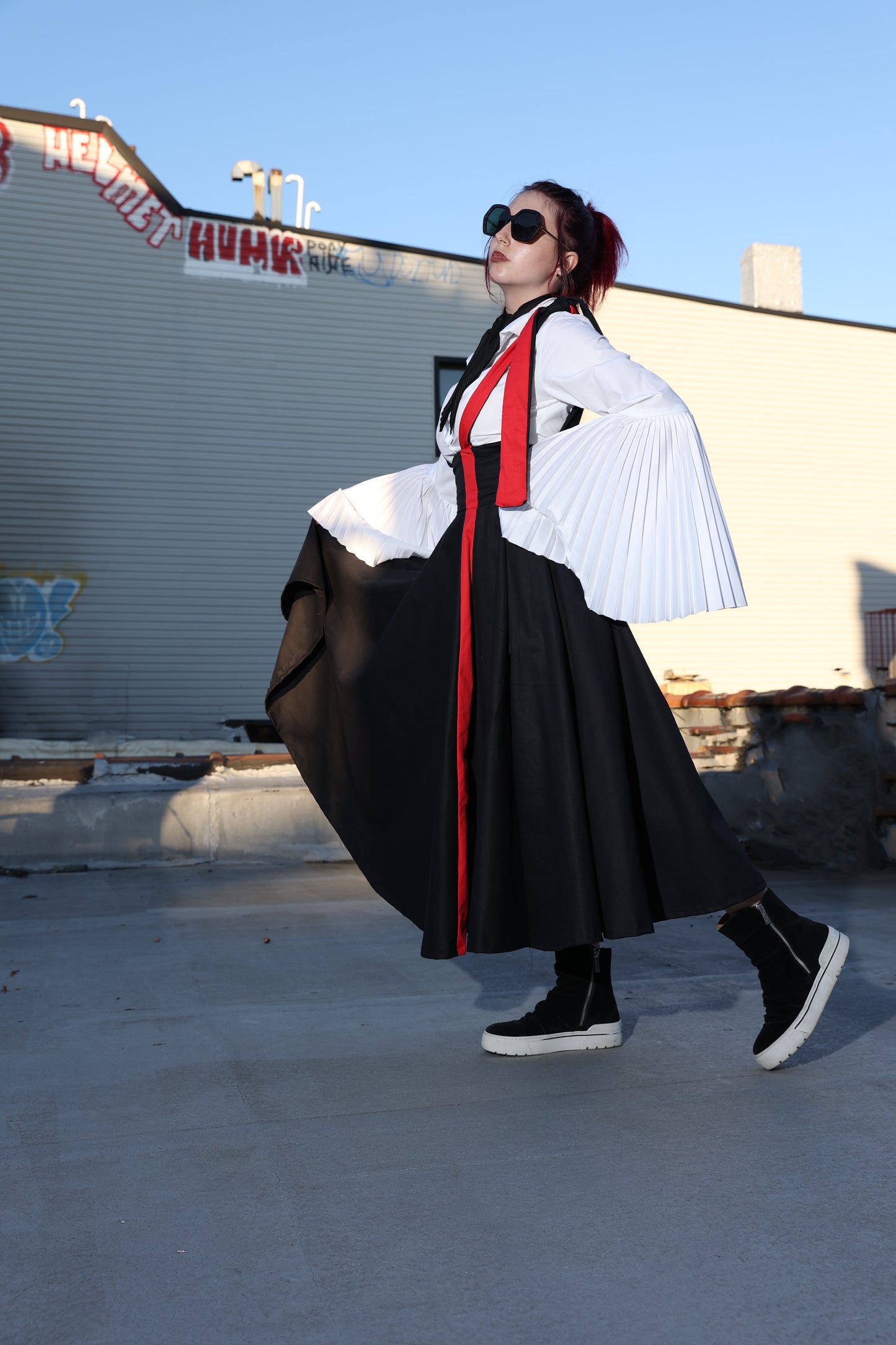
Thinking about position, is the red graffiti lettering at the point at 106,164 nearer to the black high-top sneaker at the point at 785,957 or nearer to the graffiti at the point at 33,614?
Result: the graffiti at the point at 33,614

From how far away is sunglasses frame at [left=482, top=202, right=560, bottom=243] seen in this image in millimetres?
2520

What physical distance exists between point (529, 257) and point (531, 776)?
1.18 m

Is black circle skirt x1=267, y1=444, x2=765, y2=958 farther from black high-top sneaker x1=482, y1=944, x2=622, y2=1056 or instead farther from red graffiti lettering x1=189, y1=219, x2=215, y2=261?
red graffiti lettering x1=189, y1=219, x2=215, y2=261

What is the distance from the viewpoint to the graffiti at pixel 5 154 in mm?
13695

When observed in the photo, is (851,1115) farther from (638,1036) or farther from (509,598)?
(509,598)

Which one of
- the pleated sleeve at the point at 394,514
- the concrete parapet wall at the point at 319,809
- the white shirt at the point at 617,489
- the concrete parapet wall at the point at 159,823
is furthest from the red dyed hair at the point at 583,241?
the concrete parapet wall at the point at 159,823

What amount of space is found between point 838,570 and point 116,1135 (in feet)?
57.5

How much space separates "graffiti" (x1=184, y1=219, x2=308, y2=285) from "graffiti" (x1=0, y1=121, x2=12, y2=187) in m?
2.20

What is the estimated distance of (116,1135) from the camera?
1930mm

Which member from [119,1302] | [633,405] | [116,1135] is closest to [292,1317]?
[119,1302]

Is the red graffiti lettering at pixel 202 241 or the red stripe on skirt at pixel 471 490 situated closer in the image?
the red stripe on skirt at pixel 471 490

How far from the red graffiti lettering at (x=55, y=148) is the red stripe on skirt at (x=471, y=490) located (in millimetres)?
13587

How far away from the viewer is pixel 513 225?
8.26 feet

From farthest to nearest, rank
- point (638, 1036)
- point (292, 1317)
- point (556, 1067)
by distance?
point (638, 1036) < point (556, 1067) < point (292, 1317)
